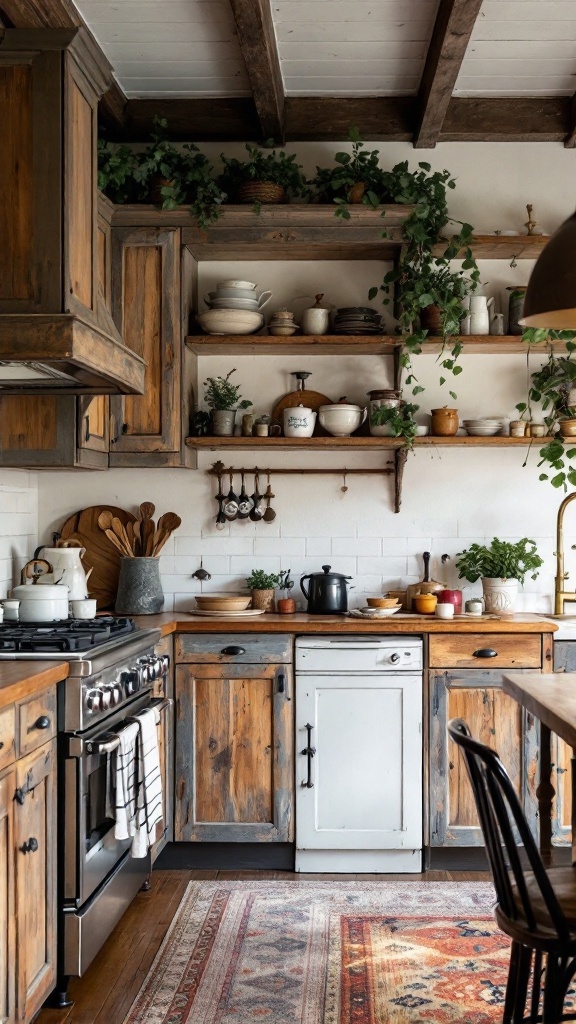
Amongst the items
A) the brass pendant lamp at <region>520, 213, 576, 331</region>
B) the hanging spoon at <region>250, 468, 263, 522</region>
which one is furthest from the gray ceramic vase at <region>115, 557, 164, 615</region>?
the brass pendant lamp at <region>520, 213, 576, 331</region>

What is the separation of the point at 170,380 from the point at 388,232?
1135 mm

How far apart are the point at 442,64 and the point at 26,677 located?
2836mm

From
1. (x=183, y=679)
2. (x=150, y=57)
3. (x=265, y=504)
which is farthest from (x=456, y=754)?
(x=150, y=57)

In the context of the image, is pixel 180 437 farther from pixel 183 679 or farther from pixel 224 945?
pixel 224 945

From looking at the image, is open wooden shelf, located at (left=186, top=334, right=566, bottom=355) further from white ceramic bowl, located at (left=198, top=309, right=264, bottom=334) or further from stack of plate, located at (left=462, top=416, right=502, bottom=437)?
stack of plate, located at (left=462, top=416, right=502, bottom=437)

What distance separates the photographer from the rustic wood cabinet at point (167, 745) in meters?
3.78

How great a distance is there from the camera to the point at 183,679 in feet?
12.9

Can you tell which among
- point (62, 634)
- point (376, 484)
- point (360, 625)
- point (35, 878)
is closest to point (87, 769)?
point (35, 878)

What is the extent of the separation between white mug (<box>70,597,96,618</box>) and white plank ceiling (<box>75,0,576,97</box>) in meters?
2.22

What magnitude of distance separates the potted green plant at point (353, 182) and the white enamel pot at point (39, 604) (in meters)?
1.99

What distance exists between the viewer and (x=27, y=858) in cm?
242

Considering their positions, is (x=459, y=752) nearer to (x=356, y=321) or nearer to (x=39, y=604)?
(x=39, y=604)

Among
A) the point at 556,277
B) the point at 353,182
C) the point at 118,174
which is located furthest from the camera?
the point at 353,182

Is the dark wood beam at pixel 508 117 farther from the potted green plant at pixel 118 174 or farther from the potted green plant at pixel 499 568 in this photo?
the potted green plant at pixel 499 568
